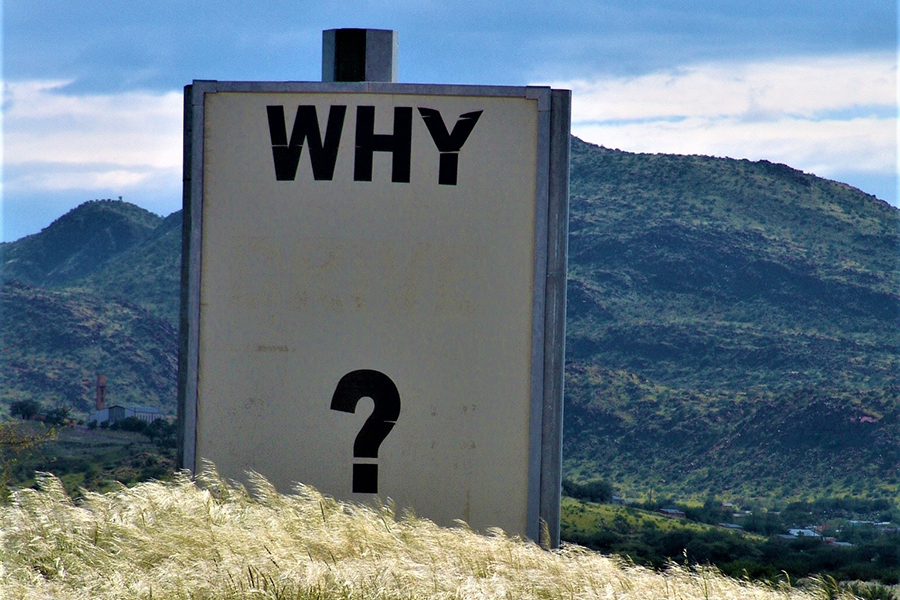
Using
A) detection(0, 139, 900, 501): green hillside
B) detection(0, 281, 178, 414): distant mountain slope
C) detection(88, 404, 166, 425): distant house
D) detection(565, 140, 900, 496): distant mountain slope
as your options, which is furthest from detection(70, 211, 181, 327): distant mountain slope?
detection(565, 140, 900, 496): distant mountain slope

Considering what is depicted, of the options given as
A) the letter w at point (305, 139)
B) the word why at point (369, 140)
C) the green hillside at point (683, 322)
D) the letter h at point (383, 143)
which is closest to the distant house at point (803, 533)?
the green hillside at point (683, 322)

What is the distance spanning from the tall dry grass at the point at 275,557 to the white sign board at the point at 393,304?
487mm

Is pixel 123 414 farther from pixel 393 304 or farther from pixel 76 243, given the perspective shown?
pixel 393 304

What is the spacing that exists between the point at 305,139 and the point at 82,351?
246 feet

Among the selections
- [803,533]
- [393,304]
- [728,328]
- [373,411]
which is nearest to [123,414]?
[803,533]

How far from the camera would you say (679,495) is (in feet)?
234

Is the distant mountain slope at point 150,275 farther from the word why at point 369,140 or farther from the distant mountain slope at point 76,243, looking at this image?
the word why at point 369,140

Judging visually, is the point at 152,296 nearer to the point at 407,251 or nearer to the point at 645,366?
the point at 645,366

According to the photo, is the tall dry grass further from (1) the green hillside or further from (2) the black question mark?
(1) the green hillside

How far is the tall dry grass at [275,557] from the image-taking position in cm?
827

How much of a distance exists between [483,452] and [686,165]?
351 ft

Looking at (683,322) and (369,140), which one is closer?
(369,140)

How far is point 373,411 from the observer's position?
10.6m

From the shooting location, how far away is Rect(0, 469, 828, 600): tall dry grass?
8266 mm
